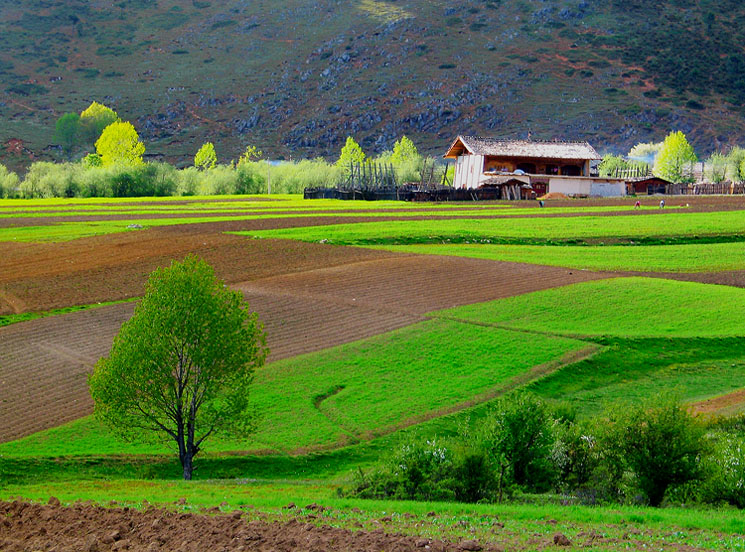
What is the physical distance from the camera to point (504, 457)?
2473 cm

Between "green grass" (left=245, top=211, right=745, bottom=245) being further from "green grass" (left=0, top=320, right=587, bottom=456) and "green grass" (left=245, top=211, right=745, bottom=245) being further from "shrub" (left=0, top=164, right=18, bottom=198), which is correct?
"shrub" (left=0, top=164, right=18, bottom=198)

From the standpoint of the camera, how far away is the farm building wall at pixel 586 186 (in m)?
132

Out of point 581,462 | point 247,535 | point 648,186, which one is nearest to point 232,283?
point 581,462

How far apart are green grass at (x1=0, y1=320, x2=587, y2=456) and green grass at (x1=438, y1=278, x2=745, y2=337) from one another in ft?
8.49

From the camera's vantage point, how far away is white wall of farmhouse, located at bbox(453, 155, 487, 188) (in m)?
135

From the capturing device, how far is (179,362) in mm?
30000

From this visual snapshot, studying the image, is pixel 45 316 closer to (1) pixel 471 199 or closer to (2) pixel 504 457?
(2) pixel 504 457

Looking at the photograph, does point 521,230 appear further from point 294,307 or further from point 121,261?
point 294,307

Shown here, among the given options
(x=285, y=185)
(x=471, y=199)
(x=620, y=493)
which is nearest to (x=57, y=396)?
(x=620, y=493)

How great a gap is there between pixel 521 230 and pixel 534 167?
213 ft

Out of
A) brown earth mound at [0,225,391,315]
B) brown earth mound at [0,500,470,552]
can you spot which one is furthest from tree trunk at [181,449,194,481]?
brown earth mound at [0,225,391,315]

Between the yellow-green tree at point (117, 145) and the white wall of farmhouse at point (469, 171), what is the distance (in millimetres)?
70276

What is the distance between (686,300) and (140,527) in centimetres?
3932


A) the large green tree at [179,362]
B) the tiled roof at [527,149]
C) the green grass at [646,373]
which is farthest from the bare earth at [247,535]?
the tiled roof at [527,149]
